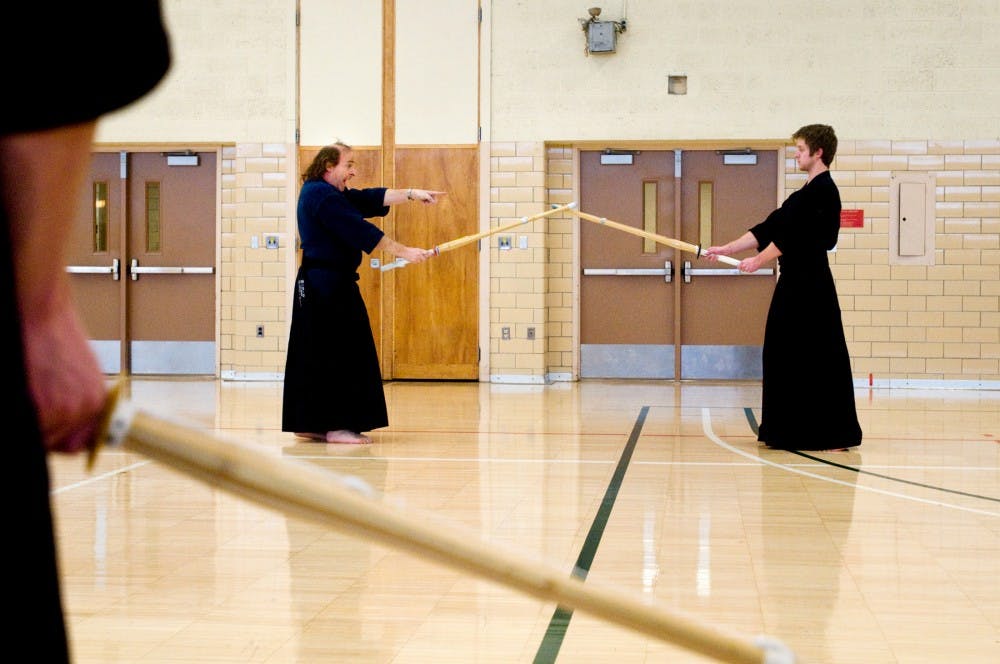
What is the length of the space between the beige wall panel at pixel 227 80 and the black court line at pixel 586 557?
6.66 meters

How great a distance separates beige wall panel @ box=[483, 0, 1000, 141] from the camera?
11.4m

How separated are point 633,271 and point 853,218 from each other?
227 cm

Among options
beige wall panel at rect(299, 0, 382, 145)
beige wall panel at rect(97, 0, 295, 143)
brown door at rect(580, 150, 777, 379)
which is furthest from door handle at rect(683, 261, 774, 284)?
beige wall panel at rect(97, 0, 295, 143)

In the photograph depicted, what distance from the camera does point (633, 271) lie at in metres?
12.3

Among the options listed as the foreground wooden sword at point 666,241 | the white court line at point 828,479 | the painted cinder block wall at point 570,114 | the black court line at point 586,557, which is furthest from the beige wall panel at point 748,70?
the black court line at point 586,557

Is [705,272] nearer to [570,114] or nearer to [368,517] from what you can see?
[570,114]

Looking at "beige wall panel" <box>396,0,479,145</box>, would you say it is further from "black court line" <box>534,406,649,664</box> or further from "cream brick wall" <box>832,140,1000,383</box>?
"black court line" <box>534,406,649,664</box>

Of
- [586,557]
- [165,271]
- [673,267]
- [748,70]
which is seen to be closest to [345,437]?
[586,557]

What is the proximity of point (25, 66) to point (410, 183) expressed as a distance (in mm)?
11488

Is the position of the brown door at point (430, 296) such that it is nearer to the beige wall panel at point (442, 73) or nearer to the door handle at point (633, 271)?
the beige wall panel at point (442, 73)

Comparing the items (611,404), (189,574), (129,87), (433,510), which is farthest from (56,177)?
(611,404)

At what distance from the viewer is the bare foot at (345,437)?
6676mm

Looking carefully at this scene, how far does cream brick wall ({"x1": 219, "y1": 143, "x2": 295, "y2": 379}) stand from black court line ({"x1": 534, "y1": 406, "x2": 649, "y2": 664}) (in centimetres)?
605

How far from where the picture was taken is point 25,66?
2.22 ft
